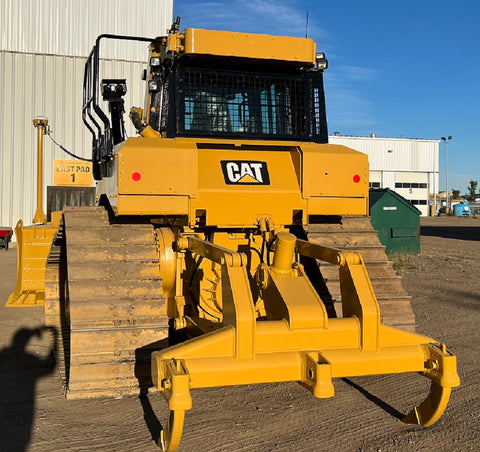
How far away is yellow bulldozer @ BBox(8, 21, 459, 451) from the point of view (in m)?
3.38

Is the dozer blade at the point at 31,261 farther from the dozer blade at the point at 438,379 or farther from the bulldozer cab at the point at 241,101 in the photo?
the dozer blade at the point at 438,379

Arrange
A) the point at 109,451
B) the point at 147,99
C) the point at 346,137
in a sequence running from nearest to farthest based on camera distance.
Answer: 1. the point at 109,451
2. the point at 147,99
3. the point at 346,137

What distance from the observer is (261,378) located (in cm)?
324

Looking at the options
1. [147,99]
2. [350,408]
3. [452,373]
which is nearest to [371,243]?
[350,408]

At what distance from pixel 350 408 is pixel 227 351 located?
1.50 meters

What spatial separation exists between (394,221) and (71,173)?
1057cm

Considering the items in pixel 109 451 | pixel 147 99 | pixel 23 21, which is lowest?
pixel 109 451

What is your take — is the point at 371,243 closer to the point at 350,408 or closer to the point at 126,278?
the point at 350,408

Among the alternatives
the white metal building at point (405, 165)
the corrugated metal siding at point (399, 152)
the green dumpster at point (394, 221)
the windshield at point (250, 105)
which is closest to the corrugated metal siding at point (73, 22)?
the green dumpster at point (394, 221)

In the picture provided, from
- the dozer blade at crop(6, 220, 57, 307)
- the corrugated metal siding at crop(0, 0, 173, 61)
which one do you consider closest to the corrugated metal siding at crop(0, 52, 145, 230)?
the corrugated metal siding at crop(0, 0, 173, 61)

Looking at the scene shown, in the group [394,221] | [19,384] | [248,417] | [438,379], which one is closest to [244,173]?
[248,417]

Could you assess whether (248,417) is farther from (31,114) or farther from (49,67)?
(49,67)

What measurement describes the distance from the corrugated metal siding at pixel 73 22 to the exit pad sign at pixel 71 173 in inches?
139

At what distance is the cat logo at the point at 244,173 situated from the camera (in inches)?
181
